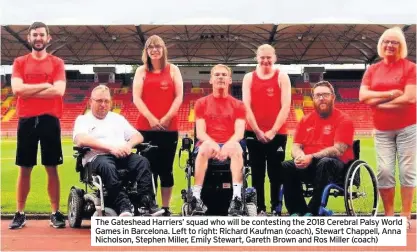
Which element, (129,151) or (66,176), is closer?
(129,151)

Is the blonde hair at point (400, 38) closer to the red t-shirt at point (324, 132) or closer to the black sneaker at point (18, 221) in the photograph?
the red t-shirt at point (324, 132)

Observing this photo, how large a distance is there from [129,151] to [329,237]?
1.49 metres

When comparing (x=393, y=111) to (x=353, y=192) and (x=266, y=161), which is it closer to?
(x=353, y=192)

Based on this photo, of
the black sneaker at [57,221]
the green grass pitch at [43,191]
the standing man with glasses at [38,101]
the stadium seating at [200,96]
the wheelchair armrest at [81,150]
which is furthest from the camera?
the green grass pitch at [43,191]

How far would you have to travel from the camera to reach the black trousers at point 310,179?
352cm

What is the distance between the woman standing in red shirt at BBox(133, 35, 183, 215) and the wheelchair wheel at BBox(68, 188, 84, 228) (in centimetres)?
60

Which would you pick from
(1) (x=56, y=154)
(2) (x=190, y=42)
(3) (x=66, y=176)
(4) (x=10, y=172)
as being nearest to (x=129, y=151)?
(1) (x=56, y=154)

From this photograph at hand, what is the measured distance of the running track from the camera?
3.00 m

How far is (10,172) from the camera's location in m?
8.20

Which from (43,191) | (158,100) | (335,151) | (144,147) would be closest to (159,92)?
(158,100)

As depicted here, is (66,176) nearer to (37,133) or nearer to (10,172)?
(10,172)

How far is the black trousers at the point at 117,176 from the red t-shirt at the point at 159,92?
1.18 feet

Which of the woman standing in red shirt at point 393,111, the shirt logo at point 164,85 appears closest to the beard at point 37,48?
the shirt logo at point 164,85

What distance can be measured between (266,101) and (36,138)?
5.67ft
